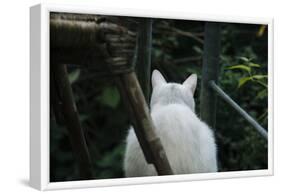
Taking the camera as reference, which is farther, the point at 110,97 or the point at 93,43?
the point at 110,97

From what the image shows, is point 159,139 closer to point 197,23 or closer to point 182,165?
point 182,165

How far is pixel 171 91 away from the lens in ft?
13.3

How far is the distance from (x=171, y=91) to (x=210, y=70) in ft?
1.24

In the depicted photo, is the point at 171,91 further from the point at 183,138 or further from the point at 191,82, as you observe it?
the point at 183,138

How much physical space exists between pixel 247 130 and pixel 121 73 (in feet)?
3.88

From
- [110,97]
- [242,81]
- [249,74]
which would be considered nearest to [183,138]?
[110,97]

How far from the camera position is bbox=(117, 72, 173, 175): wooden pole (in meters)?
3.76

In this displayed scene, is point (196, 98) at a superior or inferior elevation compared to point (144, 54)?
inferior

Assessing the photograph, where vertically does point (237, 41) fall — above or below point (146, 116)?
above

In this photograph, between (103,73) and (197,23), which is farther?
(197,23)

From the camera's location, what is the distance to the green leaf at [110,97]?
12.6ft

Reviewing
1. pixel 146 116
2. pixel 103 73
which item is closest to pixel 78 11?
pixel 103 73

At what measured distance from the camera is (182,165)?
4020mm

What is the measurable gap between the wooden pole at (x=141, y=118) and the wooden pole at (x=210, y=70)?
1.60 ft
